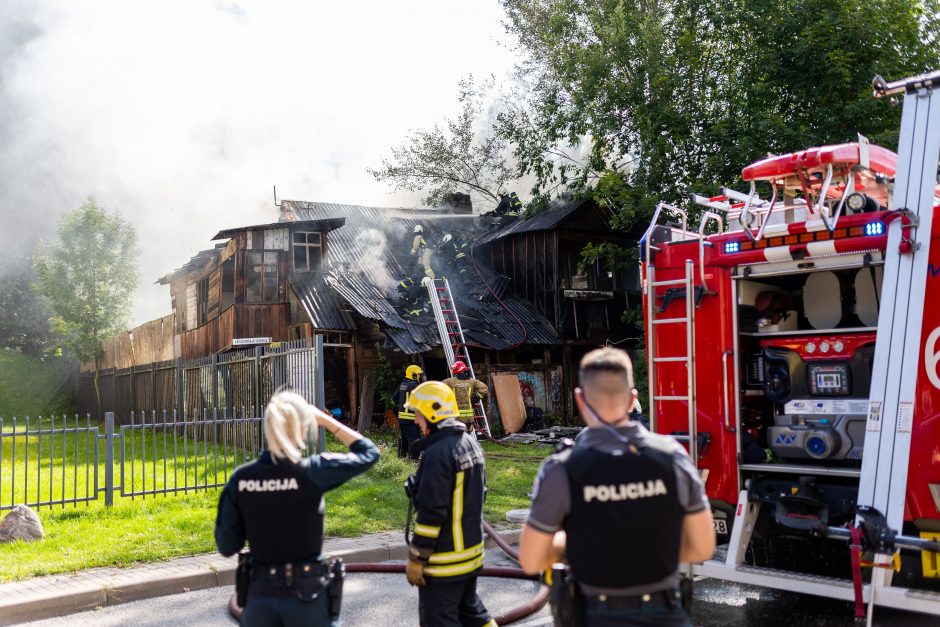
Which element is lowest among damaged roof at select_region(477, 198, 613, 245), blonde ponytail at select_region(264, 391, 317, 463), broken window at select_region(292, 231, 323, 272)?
blonde ponytail at select_region(264, 391, 317, 463)

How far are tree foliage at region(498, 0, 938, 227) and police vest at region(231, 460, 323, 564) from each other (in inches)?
588

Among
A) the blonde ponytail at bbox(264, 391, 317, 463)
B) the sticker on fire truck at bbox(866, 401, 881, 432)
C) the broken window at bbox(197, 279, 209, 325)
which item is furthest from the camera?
the broken window at bbox(197, 279, 209, 325)

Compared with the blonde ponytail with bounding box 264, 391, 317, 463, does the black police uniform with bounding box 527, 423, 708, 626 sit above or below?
below

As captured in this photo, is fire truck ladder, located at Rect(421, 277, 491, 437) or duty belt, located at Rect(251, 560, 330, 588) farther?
fire truck ladder, located at Rect(421, 277, 491, 437)

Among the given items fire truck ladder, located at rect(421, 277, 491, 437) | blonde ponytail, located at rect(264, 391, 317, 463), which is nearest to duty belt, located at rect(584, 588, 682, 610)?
blonde ponytail, located at rect(264, 391, 317, 463)

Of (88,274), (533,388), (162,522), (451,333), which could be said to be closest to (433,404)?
(162,522)

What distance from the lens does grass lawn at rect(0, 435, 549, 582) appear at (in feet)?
24.9

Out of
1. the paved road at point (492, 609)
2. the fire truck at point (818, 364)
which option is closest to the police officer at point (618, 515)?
the fire truck at point (818, 364)

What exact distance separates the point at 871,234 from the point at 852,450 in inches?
65.2

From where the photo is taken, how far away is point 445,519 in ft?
13.8

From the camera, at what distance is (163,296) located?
66.1 m

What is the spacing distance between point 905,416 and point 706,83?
52.5ft

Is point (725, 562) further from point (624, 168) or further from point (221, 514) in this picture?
point (624, 168)

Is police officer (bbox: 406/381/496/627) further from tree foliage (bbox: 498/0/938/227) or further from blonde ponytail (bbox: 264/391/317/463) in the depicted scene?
tree foliage (bbox: 498/0/938/227)
